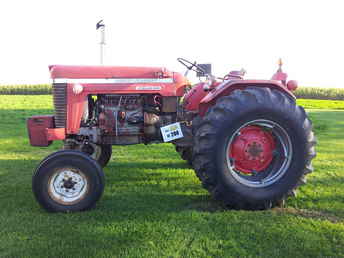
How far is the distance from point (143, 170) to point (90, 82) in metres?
1.78

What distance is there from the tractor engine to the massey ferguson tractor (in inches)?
0.5

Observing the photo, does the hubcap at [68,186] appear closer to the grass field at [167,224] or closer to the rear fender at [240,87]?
the grass field at [167,224]

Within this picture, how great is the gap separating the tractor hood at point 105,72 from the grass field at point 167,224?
1481 millimetres

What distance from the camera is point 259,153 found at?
355cm

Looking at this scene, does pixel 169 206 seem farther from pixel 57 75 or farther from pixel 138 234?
pixel 57 75

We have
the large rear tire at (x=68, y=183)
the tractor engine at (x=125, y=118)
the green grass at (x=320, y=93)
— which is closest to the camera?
the large rear tire at (x=68, y=183)

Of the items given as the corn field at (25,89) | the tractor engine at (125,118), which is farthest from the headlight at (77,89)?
the corn field at (25,89)

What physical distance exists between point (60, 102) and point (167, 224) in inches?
82.1

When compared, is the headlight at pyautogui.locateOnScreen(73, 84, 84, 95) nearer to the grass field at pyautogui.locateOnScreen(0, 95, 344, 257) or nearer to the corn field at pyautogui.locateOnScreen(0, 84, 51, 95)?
the grass field at pyautogui.locateOnScreen(0, 95, 344, 257)

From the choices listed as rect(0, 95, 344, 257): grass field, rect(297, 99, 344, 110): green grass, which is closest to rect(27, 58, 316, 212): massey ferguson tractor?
rect(0, 95, 344, 257): grass field

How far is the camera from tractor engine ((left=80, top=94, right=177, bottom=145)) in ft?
13.6

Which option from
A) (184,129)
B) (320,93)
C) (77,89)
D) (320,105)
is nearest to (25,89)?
(320,105)

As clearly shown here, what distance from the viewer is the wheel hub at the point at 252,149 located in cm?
352

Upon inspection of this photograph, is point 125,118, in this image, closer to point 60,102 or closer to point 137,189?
point 60,102
